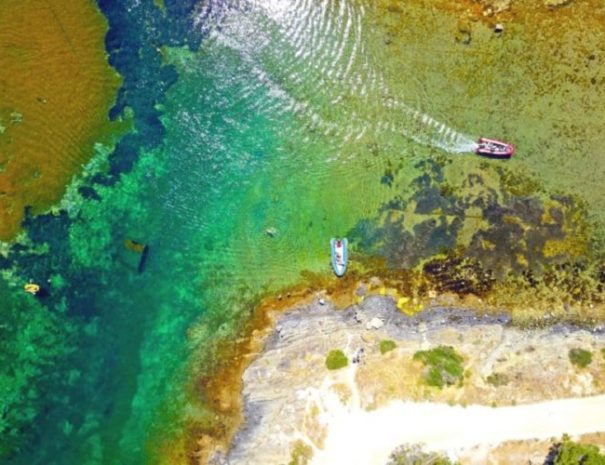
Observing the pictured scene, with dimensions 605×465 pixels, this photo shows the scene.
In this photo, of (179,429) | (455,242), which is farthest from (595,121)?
(179,429)

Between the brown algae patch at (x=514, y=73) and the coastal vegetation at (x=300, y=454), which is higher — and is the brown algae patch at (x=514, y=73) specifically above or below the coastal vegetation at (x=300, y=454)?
above

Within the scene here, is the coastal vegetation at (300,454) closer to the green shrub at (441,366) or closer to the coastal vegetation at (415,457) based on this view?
the coastal vegetation at (415,457)

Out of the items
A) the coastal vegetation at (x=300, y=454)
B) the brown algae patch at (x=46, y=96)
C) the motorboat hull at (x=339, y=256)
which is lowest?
the coastal vegetation at (x=300, y=454)

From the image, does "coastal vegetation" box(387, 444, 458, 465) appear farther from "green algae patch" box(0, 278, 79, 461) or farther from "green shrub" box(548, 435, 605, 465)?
"green algae patch" box(0, 278, 79, 461)

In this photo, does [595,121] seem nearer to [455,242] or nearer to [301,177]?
[455,242]

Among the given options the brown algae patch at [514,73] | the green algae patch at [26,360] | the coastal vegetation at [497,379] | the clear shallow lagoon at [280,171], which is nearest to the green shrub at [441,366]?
the coastal vegetation at [497,379]

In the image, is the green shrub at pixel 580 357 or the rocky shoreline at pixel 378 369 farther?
the green shrub at pixel 580 357

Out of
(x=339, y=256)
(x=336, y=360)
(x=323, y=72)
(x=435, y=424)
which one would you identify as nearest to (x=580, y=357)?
(x=435, y=424)

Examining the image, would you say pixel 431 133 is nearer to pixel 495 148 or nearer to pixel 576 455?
pixel 495 148
